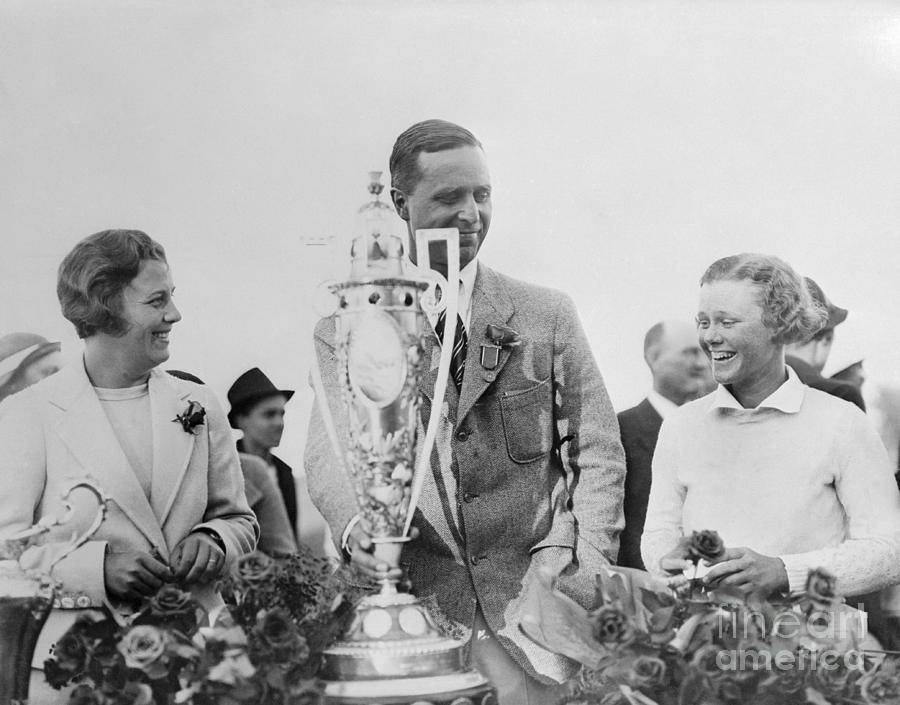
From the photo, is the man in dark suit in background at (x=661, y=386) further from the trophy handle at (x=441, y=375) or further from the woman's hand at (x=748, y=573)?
the trophy handle at (x=441, y=375)

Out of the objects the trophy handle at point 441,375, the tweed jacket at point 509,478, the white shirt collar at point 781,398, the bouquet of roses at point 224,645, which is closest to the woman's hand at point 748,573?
the tweed jacket at point 509,478

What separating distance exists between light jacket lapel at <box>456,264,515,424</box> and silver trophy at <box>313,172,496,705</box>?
19cm

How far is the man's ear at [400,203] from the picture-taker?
9.22 feet

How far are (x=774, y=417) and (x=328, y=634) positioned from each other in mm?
1158

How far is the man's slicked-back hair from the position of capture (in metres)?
2.84

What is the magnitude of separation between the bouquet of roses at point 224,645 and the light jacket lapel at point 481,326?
52 cm

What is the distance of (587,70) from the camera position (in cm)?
293

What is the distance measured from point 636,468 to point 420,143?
941 mm

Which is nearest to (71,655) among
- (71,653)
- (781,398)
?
(71,653)

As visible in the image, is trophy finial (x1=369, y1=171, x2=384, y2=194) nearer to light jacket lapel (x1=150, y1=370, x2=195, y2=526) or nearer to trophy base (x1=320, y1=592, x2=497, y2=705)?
light jacket lapel (x1=150, y1=370, x2=195, y2=526)

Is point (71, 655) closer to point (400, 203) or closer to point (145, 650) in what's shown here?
point (145, 650)

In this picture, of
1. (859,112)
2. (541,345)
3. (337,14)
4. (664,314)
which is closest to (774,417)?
(664,314)

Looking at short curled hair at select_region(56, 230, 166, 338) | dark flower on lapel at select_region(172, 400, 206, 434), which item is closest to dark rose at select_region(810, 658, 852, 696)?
dark flower on lapel at select_region(172, 400, 206, 434)

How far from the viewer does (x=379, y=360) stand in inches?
95.3
